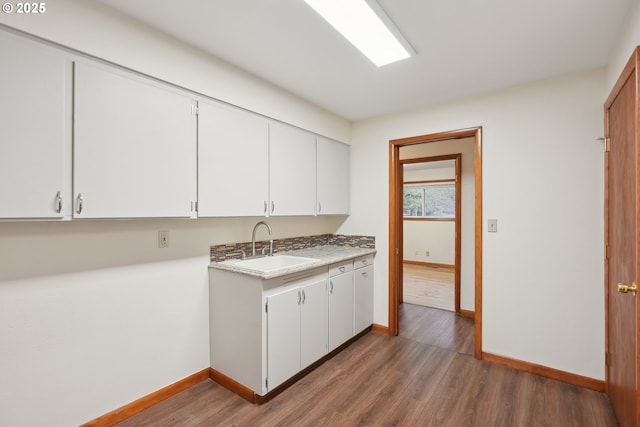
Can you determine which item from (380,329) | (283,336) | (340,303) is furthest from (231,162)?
(380,329)

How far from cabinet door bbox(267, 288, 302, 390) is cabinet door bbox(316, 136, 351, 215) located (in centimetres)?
115

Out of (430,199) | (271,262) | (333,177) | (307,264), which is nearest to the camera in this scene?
(307,264)

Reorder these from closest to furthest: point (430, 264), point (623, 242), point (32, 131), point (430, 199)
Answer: point (32, 131) < point (623, 242) < point (430, 264) < point (430, 199)

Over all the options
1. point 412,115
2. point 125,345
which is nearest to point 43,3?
point 125,345

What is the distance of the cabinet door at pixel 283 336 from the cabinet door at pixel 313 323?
6cm

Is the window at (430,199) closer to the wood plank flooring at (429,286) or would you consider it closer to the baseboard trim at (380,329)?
the wood plank flooring at (429,286)

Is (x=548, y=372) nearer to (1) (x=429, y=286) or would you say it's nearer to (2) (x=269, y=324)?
(2) (x=269, y=324)

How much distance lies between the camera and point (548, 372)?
2.42 meters

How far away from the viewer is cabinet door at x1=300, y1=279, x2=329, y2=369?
7.73 ft

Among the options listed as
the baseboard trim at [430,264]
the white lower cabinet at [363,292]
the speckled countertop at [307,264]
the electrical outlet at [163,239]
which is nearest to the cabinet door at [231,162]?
the electrical outlet at [163,239]

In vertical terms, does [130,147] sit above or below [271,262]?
above

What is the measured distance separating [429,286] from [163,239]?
4566mm

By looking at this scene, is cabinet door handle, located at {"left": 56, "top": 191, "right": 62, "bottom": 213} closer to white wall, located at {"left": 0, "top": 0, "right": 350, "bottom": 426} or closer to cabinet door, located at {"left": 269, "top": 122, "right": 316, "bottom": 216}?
white wall, located at {"left": 0, "top": 0, "right": 350, "bottom": 426}

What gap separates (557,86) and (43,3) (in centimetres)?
341
